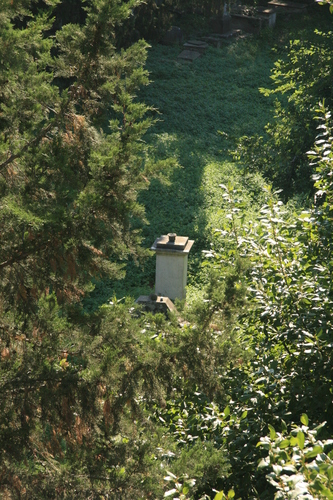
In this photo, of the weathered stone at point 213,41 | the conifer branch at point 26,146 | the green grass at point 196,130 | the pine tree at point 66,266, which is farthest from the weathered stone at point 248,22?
the conifer branch at point 26,146

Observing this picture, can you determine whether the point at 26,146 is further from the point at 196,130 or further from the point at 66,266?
the point at 196,130

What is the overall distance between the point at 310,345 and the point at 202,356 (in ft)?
2.99

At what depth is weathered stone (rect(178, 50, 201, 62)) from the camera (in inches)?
772

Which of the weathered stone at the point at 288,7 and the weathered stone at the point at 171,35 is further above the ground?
the weathered stone at the point at 288,7

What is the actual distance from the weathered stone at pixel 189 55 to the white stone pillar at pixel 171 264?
37.2 feet

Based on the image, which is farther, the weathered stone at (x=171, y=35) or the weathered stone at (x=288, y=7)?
the weathered stone at (x=288, y=7)

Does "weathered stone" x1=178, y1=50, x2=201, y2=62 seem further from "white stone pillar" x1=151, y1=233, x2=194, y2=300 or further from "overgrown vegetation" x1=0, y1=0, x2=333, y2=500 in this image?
"overgrown vegetation" x1=0, y1=0, x2=333, y2=500

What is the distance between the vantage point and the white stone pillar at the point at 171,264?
373 inches

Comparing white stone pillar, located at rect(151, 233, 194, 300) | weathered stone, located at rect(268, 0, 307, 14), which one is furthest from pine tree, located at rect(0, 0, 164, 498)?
weathered stone, located at rect(268, 0, 307, 14)

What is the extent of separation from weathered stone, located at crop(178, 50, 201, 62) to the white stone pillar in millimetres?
11353

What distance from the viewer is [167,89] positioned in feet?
57.1

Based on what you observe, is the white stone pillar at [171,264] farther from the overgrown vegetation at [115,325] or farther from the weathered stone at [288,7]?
the weathered stone at [288,7]

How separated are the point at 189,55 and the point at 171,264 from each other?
39.0 ft

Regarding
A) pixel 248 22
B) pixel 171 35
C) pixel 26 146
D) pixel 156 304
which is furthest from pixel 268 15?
pixel 26 146
